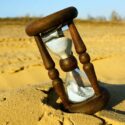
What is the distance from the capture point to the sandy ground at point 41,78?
11.2 ft

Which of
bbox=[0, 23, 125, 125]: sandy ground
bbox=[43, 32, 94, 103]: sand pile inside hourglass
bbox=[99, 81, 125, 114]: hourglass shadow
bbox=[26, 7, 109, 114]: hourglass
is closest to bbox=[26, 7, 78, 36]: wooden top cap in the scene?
bbox=[26, 7, 109, 114]: hourglass

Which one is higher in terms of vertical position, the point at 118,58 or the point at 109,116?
the point at 109,116

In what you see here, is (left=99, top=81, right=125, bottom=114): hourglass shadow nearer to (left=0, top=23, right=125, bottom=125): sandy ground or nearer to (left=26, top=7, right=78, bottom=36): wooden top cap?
(left=0, top=23, right=125, bottom=125): sandy ground

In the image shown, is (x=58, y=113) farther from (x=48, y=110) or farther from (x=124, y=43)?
(x=124, y=43)

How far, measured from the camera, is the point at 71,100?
3586 millimetres

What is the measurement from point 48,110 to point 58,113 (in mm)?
82

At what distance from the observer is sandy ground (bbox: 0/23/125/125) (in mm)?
3400

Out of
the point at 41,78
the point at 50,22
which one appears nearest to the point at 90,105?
the point at 50,22

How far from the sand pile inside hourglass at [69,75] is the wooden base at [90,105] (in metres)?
0.06

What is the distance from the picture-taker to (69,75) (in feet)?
12.0

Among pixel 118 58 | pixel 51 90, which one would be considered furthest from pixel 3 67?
pixel 51 90

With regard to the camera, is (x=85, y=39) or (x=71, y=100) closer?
(x=71, y=100)

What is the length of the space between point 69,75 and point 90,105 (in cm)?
31

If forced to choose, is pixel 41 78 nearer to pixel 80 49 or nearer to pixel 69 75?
pixel 69 75
